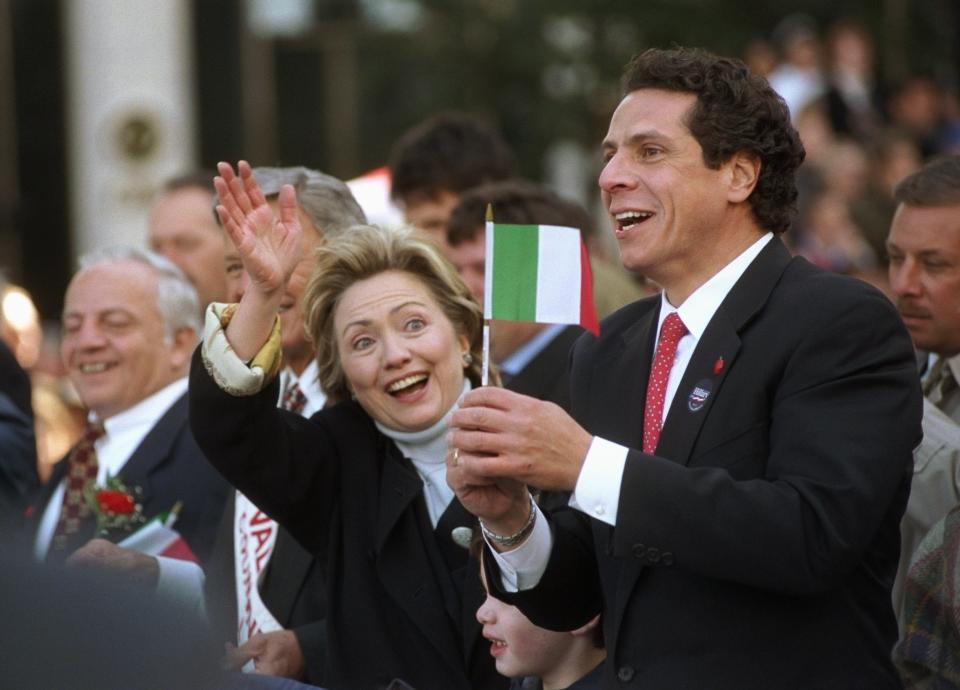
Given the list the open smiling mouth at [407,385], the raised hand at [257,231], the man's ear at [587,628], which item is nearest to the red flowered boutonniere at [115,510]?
the open smiling mouth at [407,385]

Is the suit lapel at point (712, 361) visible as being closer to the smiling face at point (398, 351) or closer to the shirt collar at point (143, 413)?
the smiling face at point (398, 351)

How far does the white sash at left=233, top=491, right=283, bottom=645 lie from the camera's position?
16.4ft

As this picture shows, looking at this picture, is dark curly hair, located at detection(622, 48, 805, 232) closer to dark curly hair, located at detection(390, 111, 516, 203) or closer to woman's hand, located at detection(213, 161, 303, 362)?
woman's hand, located at detection(213, 161, 303, 362)

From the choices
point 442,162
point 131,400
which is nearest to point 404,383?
point 131,400

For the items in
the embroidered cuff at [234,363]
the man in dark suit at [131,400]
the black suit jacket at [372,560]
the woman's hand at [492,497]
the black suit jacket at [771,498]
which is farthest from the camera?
the man in dark suit at [131,400]

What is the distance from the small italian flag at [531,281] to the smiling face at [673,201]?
14cm

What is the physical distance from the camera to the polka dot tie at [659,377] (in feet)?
12.1

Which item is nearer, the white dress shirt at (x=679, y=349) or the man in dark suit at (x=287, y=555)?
the white dress shirt at (x=679, y=349)

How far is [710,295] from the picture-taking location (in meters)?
3.74

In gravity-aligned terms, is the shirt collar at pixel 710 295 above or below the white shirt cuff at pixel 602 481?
above

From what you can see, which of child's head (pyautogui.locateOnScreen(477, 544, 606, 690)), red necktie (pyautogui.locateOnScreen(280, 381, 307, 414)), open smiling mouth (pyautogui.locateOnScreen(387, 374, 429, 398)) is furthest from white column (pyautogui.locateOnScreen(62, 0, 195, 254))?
child's head (pyautogui.locateOnScreen(477, 544, 606, 690))

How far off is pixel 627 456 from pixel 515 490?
354 mm

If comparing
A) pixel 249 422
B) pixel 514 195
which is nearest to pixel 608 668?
pixel 249 422

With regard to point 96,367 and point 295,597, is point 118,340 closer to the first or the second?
point 96,367
